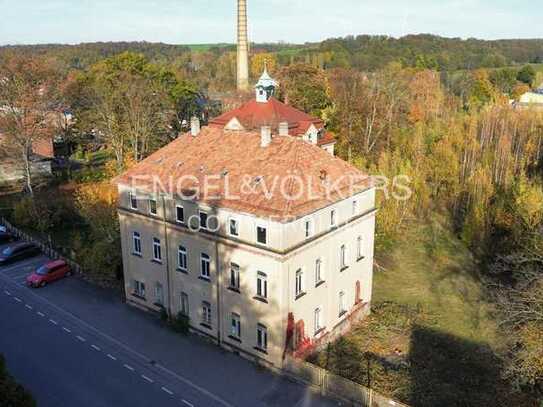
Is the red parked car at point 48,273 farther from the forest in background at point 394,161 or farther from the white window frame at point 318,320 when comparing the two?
the white window frame at point 318,320

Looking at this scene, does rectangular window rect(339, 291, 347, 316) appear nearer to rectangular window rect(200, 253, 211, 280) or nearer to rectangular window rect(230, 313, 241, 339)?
rectangular window rect(230, 313, 241, 339)

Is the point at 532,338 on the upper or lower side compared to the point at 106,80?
lower

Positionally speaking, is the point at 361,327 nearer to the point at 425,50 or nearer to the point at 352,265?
the point at 352,265

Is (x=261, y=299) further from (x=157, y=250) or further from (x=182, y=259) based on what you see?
(x=157, y=250)

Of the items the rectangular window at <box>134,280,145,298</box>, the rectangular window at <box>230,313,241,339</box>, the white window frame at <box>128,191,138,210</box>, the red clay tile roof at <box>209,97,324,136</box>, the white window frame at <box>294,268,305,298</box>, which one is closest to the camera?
the white window frame at <box>294,268,305,298</box>

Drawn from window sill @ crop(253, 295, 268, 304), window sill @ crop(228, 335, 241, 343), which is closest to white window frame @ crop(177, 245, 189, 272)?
window sill @ crop(228, 335, 241, 343)

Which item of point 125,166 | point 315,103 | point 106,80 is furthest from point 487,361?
point 106,80

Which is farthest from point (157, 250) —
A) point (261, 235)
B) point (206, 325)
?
point (261, 235)

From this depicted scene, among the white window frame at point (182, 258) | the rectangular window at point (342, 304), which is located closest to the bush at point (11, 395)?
the white window frame at point (182, 258)
